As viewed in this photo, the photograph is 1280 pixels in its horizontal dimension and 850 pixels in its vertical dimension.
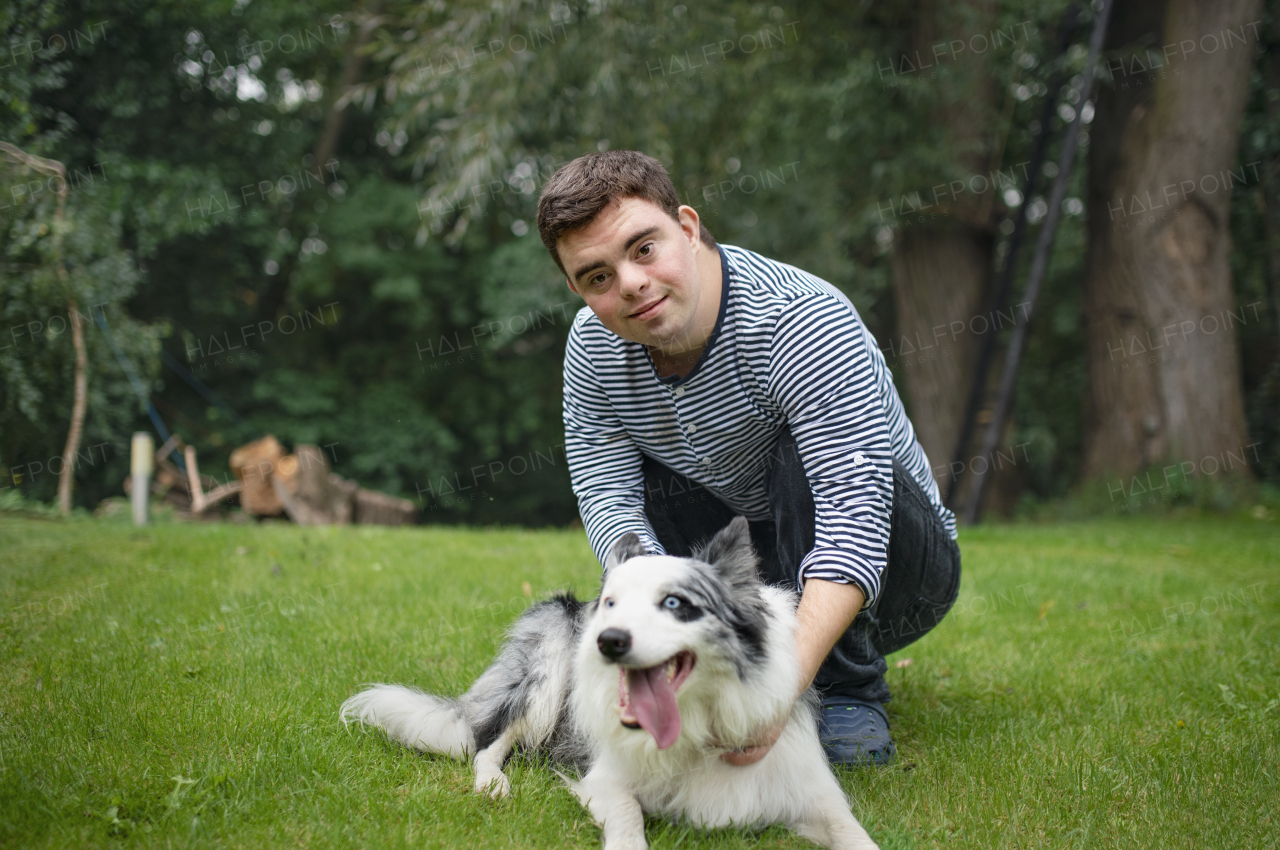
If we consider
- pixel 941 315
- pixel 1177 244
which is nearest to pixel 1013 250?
pixel 941 315

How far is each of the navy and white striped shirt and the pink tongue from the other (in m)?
0.52

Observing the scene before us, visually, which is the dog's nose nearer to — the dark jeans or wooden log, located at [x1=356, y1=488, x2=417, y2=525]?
the dark jeans

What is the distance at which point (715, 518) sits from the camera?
3.04 metres

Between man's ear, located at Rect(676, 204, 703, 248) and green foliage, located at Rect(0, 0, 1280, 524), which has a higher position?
green foliage, located at Rect(0, 0, 1280, 524)

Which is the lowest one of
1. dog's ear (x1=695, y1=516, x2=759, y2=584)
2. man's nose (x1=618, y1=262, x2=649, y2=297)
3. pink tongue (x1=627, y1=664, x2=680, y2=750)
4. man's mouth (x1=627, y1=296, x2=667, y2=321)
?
pink tongue (x1=627, y1=664, x2=680, y2=750)

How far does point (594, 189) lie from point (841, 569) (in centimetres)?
118

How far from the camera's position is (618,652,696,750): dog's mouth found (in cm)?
192

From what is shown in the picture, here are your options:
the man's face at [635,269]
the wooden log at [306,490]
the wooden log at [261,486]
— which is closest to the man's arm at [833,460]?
the man's face at [635,269]

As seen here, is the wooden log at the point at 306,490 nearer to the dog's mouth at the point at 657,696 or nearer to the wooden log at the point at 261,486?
the wooden log at the point at 261,486

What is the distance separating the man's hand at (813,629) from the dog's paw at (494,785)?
63 cm

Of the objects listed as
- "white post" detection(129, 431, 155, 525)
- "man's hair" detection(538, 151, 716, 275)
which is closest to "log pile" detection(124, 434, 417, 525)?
"white post" detection(129, 431, 155, 525)

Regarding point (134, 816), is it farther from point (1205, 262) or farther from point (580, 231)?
point (1205, 262)

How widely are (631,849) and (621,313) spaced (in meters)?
1.36

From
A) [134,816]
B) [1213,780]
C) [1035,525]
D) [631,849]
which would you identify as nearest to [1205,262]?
[1035,525]
